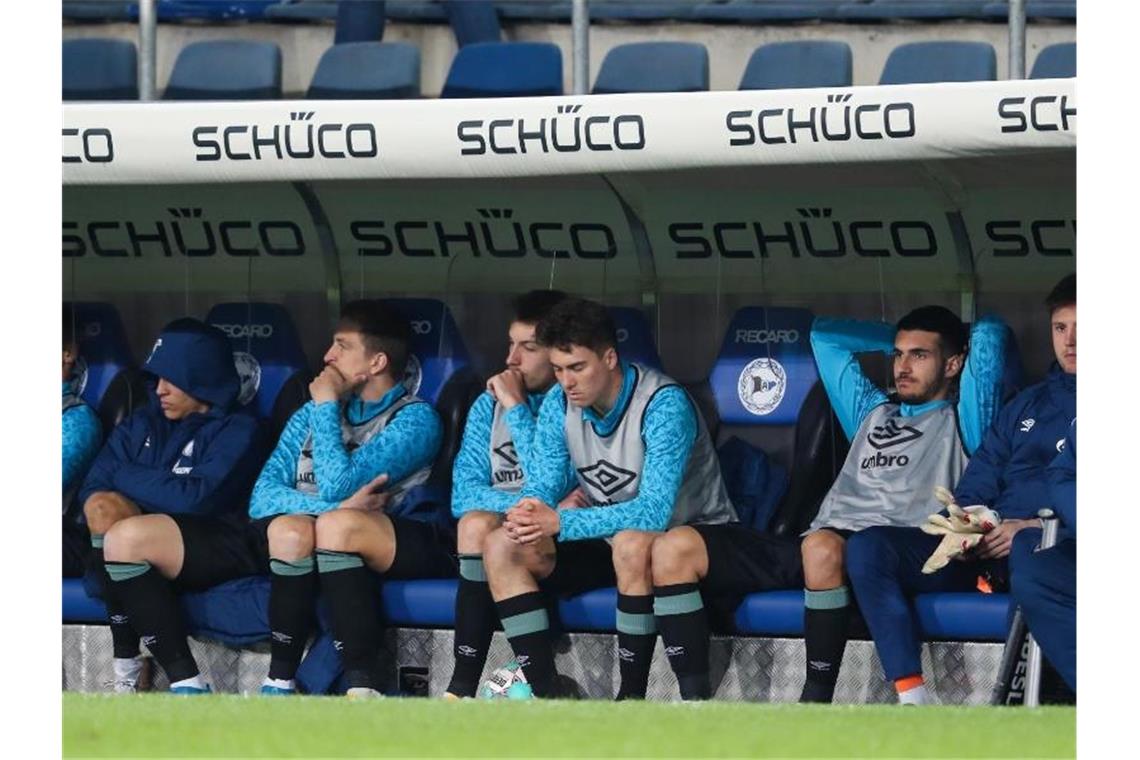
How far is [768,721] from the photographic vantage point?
17.3 ft

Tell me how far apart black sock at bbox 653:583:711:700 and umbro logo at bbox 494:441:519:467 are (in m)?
0.91

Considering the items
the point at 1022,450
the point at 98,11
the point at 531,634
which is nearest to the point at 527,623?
the point at 531,634

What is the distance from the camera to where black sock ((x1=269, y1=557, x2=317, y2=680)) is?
717cm

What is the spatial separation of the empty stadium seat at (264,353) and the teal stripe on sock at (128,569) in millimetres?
868

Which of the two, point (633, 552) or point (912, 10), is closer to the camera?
point (633, 552)

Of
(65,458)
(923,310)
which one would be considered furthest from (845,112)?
(65,458)

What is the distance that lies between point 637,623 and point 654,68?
4.99m

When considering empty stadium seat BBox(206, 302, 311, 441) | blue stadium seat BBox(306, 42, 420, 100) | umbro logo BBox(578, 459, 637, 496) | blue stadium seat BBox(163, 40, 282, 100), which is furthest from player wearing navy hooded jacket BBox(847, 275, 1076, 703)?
blue stadium seat BBox(163, 40, 282, 100)

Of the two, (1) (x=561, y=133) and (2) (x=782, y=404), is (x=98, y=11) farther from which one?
(1) (x=561, y=133)

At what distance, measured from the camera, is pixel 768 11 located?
40.0ft

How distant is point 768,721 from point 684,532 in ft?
5.07

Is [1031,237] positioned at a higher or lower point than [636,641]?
higher
